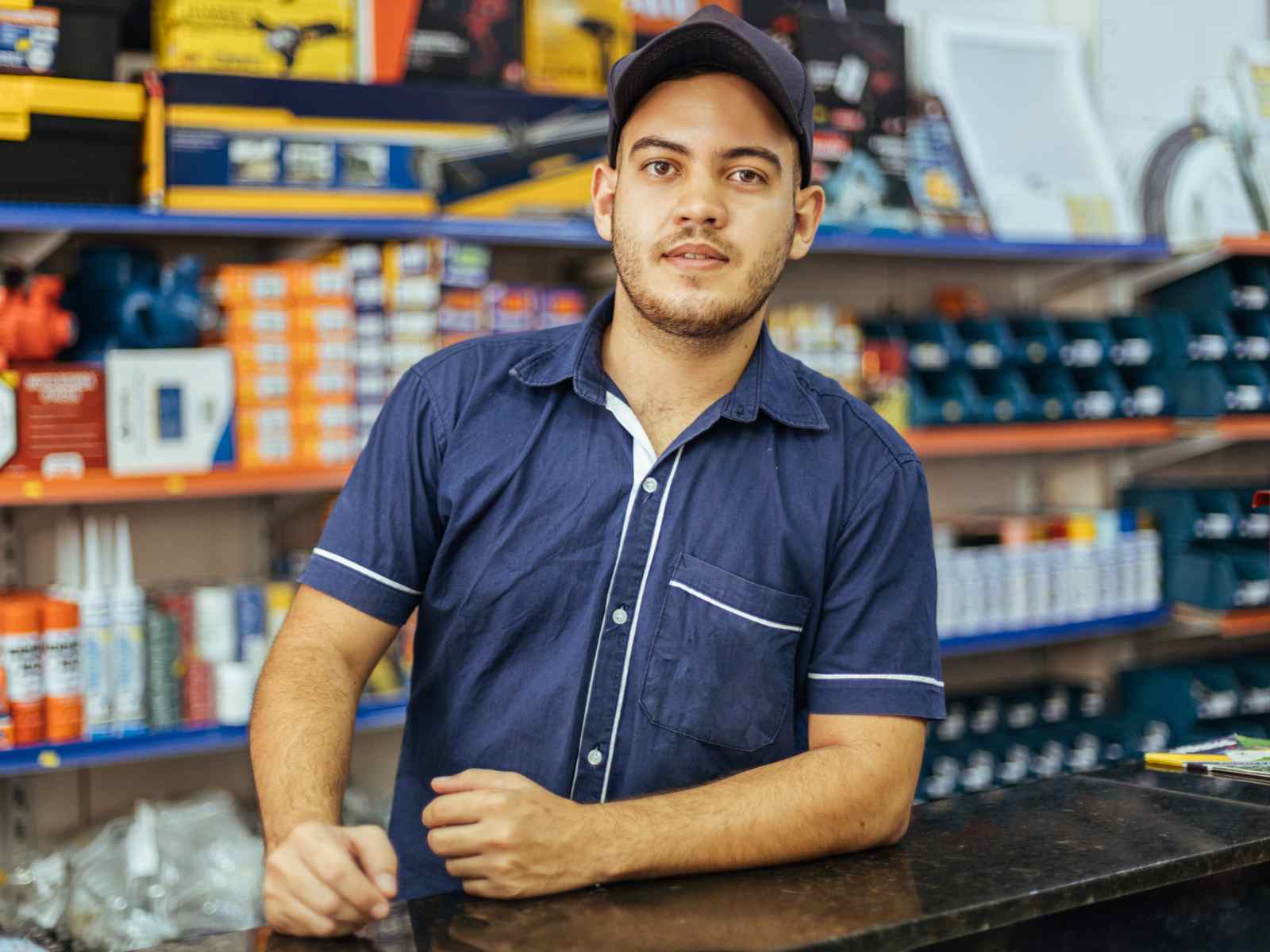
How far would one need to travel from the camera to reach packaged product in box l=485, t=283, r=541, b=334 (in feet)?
10.9

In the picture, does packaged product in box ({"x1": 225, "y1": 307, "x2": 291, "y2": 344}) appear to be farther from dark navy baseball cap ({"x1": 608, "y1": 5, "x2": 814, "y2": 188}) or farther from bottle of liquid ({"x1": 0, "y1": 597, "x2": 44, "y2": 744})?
dark navy baseball cap ({"x1": 608, "y1": 5, "x2": 814, "y2": 188})

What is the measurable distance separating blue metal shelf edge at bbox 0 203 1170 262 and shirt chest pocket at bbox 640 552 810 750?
66.6 inches

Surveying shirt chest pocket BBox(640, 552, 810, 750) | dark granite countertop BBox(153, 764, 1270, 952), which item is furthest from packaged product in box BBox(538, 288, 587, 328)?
dark granite countertop BBox(153, 764, 1270, 952)

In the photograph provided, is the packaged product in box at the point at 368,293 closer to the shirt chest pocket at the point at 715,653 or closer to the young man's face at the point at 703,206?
the young man's face at the point at 703,206

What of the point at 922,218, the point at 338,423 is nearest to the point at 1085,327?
the point at 922,218

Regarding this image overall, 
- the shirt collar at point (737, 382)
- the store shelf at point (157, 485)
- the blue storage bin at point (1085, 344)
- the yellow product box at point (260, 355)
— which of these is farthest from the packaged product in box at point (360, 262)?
the blue storage bin at point (1085, 344)

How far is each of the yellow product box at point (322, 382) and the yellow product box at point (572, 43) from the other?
100 cm

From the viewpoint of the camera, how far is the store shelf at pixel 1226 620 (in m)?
4.24

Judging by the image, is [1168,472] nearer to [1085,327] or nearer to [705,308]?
[1085,327]

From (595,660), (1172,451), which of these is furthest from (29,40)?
(1172,451)

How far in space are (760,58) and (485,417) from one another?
561mm

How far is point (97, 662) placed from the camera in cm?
289

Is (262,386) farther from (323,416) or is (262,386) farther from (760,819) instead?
(760,819)

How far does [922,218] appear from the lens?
4.03 meters
